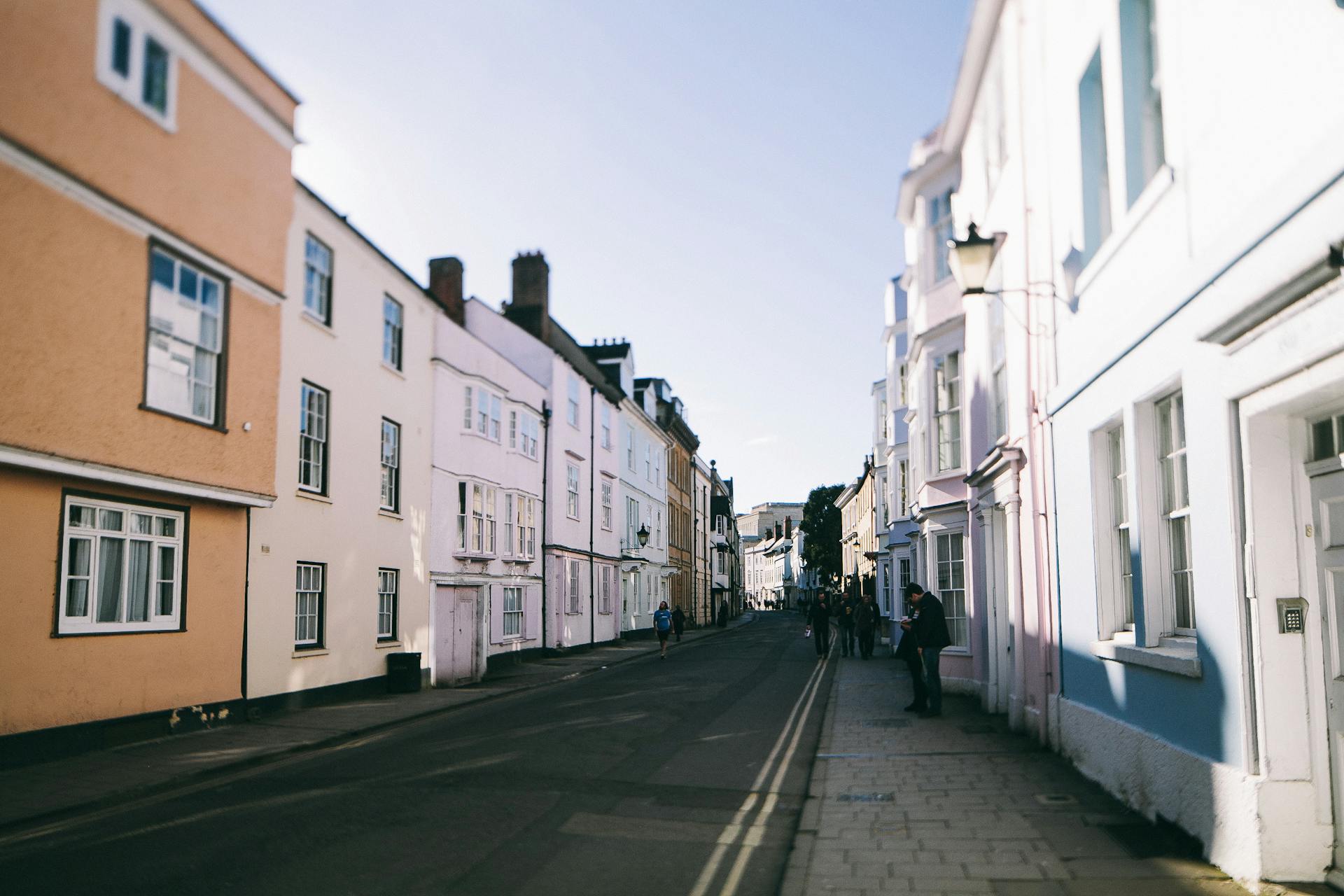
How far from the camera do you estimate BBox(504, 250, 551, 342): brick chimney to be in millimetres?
32562

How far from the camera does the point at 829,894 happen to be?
5.86 metres

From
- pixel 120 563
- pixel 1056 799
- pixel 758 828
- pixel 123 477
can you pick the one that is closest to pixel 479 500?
pixel 120 563

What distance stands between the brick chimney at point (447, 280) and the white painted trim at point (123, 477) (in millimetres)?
14435

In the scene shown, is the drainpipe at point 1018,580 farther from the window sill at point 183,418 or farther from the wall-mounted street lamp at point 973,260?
the window sill at point 183,418

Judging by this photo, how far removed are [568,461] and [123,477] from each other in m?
20.0

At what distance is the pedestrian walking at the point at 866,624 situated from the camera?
26.8 m

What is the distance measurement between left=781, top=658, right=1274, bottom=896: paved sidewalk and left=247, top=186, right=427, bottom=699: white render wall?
858 cm

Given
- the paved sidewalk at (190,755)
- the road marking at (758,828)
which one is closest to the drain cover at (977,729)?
the road marking at (758,828)

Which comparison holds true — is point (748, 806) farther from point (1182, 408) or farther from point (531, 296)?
point (531, 296)

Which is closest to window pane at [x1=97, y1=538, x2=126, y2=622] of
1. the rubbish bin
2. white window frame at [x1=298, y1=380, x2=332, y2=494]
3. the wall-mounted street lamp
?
white window frame at [x1=298, y1=380, x2=332, y2=494]

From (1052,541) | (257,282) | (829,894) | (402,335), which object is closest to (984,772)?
(1052,541)

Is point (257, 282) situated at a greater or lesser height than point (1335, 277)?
greater

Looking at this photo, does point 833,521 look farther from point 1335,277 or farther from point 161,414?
point 1335,277

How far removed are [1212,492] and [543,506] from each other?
940 inches
